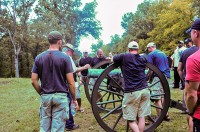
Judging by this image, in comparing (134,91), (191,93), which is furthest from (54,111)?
(191,93)

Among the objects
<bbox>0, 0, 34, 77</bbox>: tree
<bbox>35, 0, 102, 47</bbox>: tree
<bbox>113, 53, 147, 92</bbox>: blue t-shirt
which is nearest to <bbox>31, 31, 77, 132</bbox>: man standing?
<bbox>113, 53, 147, 92</bbox>: blue t-shirt

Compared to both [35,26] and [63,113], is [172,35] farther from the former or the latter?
[63,113]

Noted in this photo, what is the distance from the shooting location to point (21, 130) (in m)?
5.58

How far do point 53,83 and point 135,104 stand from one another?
1.42m

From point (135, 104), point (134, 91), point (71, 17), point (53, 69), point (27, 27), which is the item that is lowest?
point (135, 104)

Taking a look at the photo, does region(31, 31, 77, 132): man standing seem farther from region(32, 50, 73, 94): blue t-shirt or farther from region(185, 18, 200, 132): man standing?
region(185, 18, 200, 132): man standing

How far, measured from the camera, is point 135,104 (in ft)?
13.7

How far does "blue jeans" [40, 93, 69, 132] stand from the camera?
11.7 ft

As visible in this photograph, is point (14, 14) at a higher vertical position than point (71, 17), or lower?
lower

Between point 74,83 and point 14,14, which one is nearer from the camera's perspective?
point 74,83

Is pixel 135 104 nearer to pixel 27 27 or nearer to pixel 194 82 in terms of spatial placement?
pixel 194 82

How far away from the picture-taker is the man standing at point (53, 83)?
11.7 ft

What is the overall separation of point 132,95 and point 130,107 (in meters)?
0.20

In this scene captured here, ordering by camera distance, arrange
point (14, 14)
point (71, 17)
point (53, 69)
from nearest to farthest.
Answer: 1. point (53, 69)
2. point (14, 14)
3. point (71, 17)
